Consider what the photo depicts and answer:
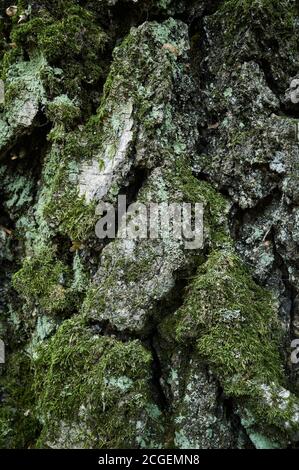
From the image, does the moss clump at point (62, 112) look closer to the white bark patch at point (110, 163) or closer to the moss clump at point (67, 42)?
the moss clump at point (67, 42)

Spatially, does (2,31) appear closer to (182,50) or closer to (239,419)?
(182,50)

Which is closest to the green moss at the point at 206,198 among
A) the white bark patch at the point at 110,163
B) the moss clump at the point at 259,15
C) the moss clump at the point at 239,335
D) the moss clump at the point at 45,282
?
the moss clump at the point at 239,335

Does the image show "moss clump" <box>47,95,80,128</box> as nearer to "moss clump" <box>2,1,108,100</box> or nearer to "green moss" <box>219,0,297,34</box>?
"moss clump" <box>2,1,108,100</box>

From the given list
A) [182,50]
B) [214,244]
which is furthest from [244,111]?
[214,244]

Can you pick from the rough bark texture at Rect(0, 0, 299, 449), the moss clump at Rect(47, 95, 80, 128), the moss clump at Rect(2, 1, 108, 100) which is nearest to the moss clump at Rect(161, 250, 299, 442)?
the rough bark texture at Rect(0, 0, 299, 449)

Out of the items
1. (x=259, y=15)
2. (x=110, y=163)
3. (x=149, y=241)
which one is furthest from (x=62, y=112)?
(x=259, y=15)

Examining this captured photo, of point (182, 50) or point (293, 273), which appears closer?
point (293, 273)
